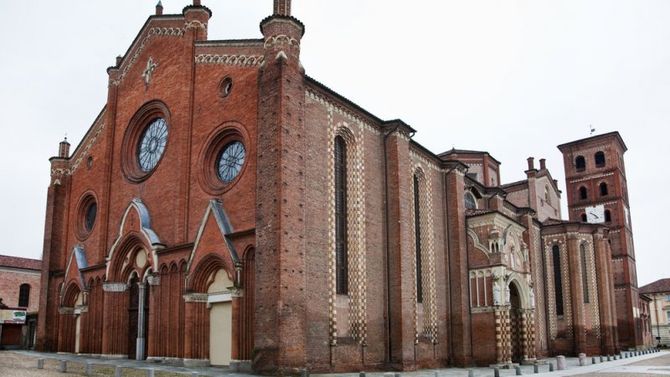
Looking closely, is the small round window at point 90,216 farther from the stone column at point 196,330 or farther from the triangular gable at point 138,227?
the stone column at point 196,330

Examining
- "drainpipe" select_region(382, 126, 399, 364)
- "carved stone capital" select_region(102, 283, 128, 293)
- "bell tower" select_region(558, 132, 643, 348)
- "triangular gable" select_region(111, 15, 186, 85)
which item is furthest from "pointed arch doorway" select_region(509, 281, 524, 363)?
"bell tower" select_region(558, 132, 643, 348)

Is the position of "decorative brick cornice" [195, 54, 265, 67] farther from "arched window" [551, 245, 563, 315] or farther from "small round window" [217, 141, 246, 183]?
"arched window" [551, 245, 563, 315]

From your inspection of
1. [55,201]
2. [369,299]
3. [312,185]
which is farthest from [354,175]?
[55,201]

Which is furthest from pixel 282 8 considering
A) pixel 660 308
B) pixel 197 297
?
pixel 660 308

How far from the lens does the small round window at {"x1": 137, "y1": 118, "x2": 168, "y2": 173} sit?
2830 cm

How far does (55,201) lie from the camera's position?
33688 millimetres

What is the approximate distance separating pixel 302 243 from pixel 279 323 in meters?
2.96

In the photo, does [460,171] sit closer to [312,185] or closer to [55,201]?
[312,185]

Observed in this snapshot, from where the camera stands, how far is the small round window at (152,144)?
92.8 ft

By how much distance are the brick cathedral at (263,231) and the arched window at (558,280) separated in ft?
16.7

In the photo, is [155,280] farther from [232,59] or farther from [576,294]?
[576,294]

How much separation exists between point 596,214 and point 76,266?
145 ft

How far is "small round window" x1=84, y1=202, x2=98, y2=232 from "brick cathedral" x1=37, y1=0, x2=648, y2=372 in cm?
11

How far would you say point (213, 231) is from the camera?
75.3 ft
